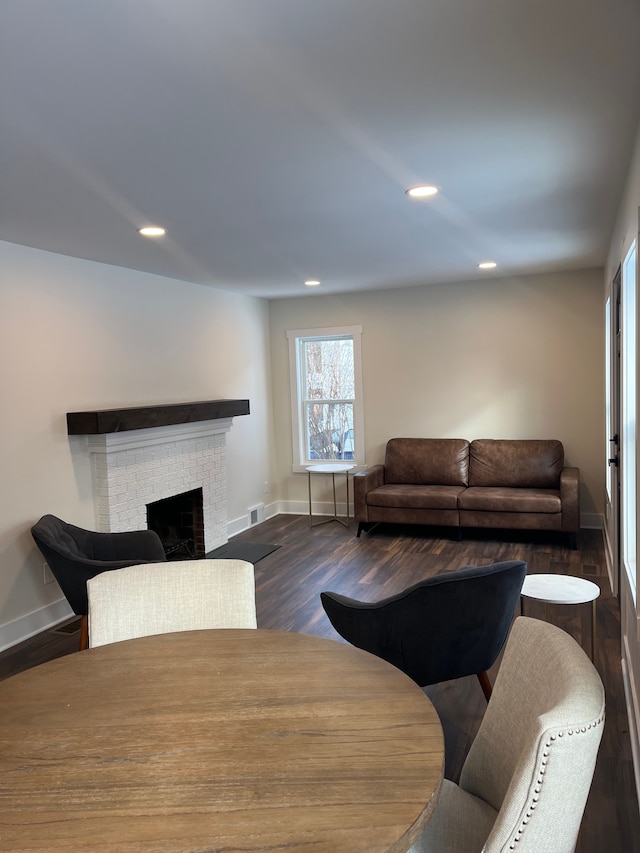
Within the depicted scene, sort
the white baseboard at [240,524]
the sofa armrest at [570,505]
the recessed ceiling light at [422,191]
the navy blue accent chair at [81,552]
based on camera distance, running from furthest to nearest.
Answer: the white baseboard at [240,524] → the sofa armrest at [570,505] → the navy blue accent chair at [81,552] → the recessed ceiling light at [422,191]

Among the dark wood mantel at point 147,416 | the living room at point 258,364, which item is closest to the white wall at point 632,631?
the living room at point 258,364

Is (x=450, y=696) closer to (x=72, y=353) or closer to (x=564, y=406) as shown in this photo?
(x=72, y=353)

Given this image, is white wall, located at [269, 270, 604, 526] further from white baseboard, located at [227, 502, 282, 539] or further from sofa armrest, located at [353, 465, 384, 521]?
sofa armrest, located at [353, 465, 384, 521]

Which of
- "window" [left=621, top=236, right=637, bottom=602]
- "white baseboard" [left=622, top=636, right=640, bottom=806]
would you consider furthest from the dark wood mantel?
"white baseboard" [left=622, top=636, right=640, bottom=806]

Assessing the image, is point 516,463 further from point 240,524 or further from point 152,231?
point 152,231

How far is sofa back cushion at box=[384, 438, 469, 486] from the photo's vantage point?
20.6 feet

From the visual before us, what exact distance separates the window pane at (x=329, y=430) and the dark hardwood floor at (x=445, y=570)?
80cm

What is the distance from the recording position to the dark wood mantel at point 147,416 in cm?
412

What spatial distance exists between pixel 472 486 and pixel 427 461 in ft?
1.65

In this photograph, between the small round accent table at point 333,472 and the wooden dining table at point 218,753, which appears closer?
the wooden dining table at point 218,753

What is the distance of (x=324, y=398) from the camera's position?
7035 mm

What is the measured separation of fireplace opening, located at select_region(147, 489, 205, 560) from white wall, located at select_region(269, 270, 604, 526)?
5.83 feet

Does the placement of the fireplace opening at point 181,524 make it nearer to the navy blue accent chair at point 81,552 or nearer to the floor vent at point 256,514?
the floor vent at point 256,514

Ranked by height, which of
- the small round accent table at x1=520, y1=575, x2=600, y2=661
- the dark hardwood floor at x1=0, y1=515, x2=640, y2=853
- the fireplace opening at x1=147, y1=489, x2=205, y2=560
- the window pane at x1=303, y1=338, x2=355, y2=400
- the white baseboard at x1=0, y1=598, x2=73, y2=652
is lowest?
the dark hardwood floor at x1=0, y1=515, x2=640, y2=853
